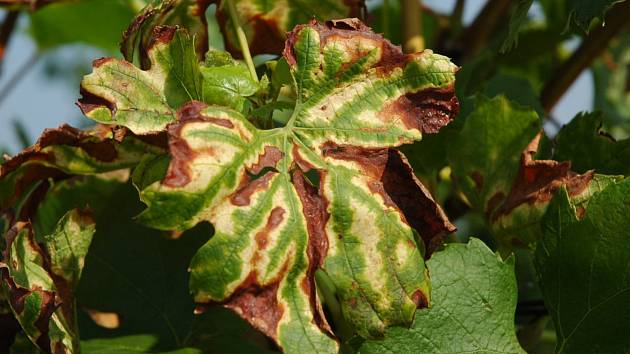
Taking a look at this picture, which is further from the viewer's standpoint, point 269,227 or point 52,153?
point 52,153

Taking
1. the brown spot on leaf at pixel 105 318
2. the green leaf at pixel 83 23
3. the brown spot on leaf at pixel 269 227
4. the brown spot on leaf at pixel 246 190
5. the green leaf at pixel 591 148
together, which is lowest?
the green leaf at pixel 83 23

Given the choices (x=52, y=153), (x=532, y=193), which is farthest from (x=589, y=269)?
(x=52, y=153)

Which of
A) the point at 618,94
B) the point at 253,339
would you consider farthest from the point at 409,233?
the point at 618,94

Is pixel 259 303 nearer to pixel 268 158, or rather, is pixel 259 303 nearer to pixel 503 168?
pixel 268 158

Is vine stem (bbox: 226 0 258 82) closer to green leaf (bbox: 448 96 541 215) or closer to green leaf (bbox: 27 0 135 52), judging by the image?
green leaf (bbox: 448 96 541 215)

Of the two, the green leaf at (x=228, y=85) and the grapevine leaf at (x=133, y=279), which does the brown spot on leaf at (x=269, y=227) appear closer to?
the green leaf at (x=228, y=85)

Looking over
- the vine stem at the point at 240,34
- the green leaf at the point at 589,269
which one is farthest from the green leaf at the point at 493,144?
the vine stem at the point at 240,34

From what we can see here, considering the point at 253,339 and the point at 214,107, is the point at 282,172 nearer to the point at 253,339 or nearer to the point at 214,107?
the point at 214,107
